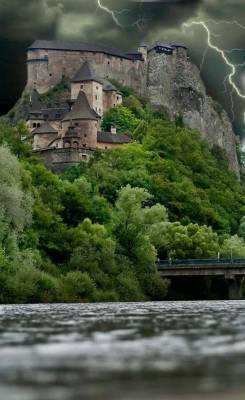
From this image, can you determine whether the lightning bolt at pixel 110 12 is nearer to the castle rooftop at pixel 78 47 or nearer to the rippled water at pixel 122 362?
the castle rooftop at pixel 78 47

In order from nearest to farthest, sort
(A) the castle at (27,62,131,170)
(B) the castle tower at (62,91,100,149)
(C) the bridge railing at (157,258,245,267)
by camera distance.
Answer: (C) the bridge railing at (157,258,245,267)
(A) the castle at (27,62,131,170)
(B) the castle tower at (62,91,100,149)

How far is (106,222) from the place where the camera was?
6762 centimetres

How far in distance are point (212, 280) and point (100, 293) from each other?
24667 mm

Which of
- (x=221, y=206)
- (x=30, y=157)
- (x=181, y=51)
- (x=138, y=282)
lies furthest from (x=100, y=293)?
(x=181, y=51)

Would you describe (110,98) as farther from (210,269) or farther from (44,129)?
(210,269)

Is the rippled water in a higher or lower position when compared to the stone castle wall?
lower

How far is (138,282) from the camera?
55.7 metres

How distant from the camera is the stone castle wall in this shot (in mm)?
153250

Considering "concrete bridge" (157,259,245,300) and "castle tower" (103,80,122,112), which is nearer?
"concrete bridge" (157,259,245,300)

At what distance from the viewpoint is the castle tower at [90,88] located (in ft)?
468

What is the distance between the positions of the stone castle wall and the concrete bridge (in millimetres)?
87140

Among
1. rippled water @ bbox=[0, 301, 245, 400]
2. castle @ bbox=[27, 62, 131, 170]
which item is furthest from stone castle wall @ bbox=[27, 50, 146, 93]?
rippled water @ bbox=[0, 301, 245, 400]

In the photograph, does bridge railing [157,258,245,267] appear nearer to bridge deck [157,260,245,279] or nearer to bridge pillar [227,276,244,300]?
bridge deck [157,260,245,279]

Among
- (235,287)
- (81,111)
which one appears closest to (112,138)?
(81,111)
